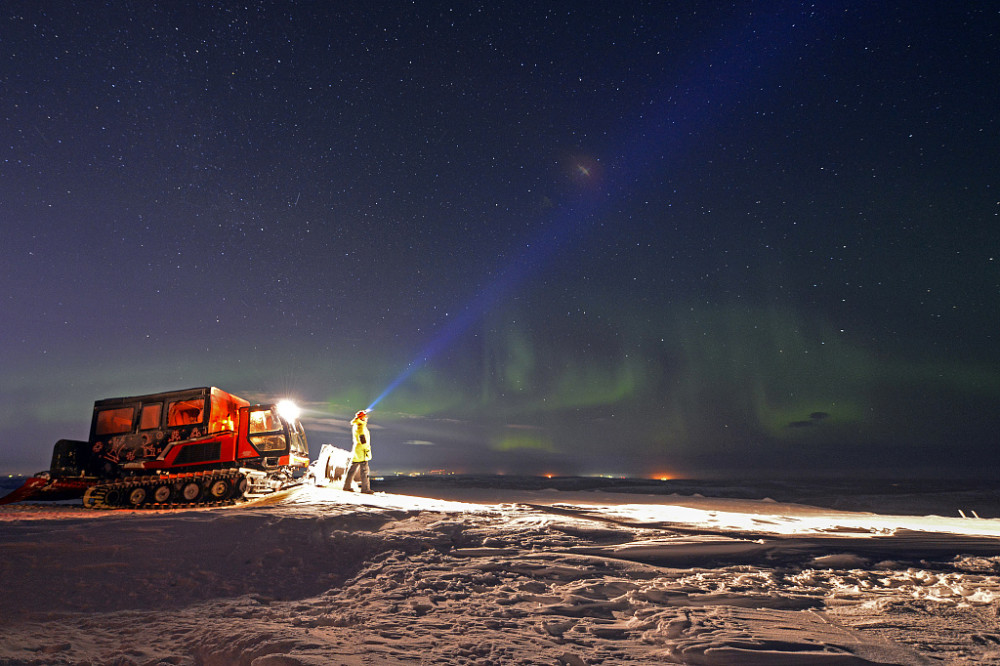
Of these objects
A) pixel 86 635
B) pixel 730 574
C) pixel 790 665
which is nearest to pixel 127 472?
pixel 86 635

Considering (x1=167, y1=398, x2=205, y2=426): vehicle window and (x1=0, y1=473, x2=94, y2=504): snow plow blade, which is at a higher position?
(x1=167, y1=398, x2=205, y2=426): vehicle window

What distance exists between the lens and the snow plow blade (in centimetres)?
1514

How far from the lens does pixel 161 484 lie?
1394cm

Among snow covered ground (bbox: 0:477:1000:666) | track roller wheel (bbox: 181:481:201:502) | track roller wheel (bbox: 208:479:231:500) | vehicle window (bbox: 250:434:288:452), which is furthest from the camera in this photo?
vehicle window (bbox: 250:434:288:452)

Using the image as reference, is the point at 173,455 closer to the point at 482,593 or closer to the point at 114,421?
the point at 114,421

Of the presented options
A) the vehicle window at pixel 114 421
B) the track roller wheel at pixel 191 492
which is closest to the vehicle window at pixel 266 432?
the track roller wheel at pixel 191 492

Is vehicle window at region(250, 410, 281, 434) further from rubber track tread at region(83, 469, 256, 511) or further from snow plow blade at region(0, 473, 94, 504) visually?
snow plow blade at region(0, 473, 94, 504)

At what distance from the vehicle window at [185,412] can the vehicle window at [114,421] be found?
1.44 meters

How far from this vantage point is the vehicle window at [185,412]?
15.0m

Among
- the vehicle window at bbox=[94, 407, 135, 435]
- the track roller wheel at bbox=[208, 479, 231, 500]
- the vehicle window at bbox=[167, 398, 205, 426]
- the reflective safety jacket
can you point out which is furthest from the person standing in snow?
the vehicle window at bbox=[94, 407, 135, 435]

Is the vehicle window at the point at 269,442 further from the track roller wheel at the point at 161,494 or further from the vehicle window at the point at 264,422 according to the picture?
the track roller wheel at the point at 161,494

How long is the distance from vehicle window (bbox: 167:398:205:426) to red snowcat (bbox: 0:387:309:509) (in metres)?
0.03

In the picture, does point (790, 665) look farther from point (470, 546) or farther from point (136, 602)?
point (136, 602)

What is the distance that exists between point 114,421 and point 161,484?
132 inches
